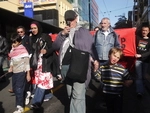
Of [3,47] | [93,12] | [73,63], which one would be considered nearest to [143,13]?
[3,47]

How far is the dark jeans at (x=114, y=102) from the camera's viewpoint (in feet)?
13.9

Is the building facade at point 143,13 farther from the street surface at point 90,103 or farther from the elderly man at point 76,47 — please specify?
the elderly man at point 76,47

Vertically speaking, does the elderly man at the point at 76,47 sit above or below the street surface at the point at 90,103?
above

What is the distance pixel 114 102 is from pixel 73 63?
997 mm

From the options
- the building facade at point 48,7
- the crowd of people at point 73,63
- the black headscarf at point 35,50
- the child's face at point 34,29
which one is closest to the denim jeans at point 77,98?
the crowd of people at point 73,63

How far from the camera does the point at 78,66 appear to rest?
383 cm

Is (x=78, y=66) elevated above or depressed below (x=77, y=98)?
above

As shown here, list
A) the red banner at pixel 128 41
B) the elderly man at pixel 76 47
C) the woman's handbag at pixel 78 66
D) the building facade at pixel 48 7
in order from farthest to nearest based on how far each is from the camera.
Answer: the building facade at pixel 48 7
the red banner at pixel 128 41
the elderly man at pixel 76 47
the woman's handbag at pixel 78 66

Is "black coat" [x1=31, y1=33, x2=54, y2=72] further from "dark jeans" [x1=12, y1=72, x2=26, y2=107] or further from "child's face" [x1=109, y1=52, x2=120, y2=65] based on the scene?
"child's face" [x1=109, y1=52, x2=120, y2=65]

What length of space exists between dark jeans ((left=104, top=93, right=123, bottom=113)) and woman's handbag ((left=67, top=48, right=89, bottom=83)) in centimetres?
64

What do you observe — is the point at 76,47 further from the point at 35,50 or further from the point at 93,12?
the point at 93,12

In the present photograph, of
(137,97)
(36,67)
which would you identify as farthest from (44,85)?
(137,97)

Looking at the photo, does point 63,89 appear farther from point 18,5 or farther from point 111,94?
point 18,5

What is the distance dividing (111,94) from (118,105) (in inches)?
9.5
